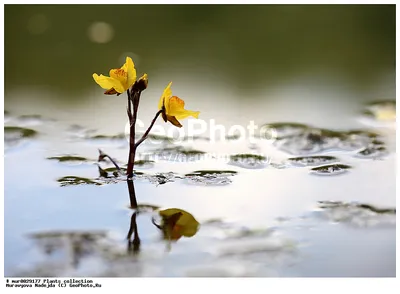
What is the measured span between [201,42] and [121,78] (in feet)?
5.53

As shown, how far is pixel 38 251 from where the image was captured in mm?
1157

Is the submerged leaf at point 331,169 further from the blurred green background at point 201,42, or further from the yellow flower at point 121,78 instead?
the blurred green background at point 201,42

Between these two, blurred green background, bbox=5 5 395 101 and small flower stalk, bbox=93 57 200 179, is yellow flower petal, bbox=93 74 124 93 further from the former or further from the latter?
blurred green background, bbox=5 5 395 101

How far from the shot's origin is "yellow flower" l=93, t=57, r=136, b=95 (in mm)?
1486

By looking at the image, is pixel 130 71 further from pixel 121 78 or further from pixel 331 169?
pixel 331 169

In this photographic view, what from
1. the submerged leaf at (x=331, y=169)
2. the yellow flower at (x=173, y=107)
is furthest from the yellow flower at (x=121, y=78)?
the submerged leaf at (x=331, y=169)

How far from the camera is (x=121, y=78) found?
149 cm

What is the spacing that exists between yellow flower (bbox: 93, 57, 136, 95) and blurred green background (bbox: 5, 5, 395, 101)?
3.24 ft

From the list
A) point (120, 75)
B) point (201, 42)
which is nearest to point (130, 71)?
point (120, 75)

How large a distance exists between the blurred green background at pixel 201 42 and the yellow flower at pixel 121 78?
99cm

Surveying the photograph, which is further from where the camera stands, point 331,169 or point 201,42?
point 201,42
